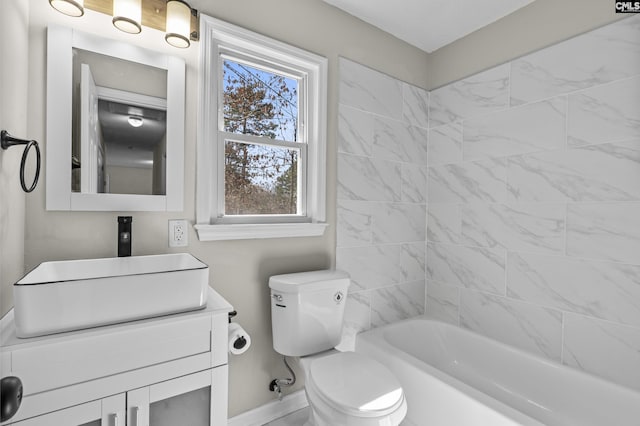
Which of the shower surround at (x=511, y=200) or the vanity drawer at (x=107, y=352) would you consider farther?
the shower surround at (x=511, y=200)

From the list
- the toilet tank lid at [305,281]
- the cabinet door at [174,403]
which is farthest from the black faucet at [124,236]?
the toilet tank lid at [305,281]

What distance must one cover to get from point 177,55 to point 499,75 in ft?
6.77

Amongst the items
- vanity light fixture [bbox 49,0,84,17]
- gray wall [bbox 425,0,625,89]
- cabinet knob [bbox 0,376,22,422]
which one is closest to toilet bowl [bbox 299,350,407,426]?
cabinet knob [bbox 0,376,22,422]

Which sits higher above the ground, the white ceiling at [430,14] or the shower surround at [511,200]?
the white ceiling at [430,14]

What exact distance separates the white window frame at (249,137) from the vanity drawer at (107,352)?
62 cm

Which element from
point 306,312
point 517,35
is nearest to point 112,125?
point 306,312

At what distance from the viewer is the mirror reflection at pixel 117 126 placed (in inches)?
54.9

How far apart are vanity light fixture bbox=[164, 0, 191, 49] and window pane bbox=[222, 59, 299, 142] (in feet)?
1.09

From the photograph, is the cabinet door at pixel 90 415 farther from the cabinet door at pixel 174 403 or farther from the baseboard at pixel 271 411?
the baseboard at pixel 271 411

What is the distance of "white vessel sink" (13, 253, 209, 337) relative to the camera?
3.01 feet

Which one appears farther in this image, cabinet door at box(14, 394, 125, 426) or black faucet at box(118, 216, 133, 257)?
black faucet at box(118, 216, 133, 257)

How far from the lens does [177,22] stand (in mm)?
1505

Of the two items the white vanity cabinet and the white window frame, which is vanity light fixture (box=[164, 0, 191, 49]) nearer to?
the white window frame

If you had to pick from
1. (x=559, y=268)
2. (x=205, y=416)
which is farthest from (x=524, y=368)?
(x=205, y=416)
